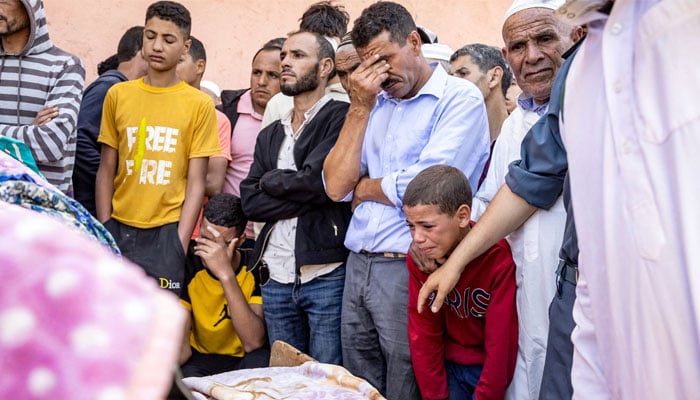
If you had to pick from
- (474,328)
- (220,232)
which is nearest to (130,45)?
(220,232)

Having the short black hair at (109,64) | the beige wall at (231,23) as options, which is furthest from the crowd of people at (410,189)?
the beige wall at (231,23)

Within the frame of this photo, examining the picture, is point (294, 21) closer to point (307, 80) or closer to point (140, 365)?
point (307, 80)

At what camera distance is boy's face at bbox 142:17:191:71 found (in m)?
4.00

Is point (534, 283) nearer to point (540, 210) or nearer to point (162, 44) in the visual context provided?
point (540, 210)

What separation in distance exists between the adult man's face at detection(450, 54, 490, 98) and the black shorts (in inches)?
72.1

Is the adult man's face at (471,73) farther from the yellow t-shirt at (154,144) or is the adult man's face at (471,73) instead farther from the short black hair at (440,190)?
the short black hair at (440,190)

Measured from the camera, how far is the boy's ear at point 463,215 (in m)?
2.82

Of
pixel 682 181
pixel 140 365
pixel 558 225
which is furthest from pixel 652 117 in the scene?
pixel 558 225

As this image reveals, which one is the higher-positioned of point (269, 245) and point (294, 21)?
point (294, 21)

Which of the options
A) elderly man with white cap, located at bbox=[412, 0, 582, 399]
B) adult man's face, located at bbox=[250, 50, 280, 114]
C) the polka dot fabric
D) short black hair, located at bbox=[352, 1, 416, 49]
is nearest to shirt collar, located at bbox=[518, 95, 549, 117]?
elderly man with white cap, located at bbox=[412, 0, 582, 399]

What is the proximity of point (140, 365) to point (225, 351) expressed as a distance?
3341 millimetres

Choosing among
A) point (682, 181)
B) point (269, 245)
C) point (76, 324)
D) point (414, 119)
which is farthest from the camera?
point (269, 245)

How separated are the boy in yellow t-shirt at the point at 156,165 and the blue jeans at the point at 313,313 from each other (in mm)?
527

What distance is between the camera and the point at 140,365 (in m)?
0.59
